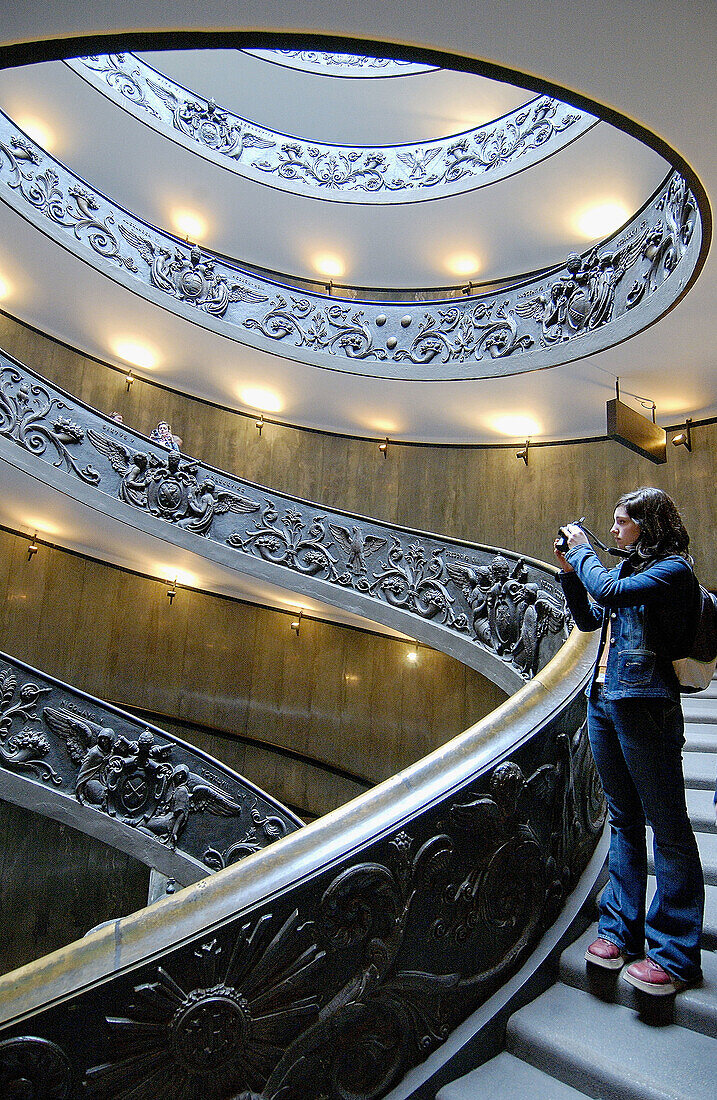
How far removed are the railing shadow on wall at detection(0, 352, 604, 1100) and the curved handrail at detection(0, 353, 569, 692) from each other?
4.85 metres

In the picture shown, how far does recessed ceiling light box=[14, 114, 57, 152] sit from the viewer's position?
11.5m

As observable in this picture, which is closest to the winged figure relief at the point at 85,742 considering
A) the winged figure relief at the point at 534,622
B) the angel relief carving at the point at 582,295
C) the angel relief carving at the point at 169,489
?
the angel relief carving at the point at 169,489

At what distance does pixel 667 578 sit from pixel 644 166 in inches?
416

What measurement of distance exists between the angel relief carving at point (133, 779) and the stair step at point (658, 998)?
5.44 m

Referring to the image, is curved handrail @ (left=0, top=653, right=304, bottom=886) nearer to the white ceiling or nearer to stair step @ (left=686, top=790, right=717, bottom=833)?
the white ceiling

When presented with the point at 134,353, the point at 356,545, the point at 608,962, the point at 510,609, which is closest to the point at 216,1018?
the point at 608,962

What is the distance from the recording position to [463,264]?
13078 mm

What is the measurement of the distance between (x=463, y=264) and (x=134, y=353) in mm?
6112

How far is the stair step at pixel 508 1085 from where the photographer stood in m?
1.92

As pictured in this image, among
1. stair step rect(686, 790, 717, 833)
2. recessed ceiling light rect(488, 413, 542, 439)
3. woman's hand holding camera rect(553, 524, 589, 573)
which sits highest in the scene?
recessed ceiling light rect(488, 413, 542, 439)

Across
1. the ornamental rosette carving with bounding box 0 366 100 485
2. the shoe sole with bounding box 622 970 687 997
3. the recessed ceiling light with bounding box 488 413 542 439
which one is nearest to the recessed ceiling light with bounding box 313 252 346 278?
the recessed ceiling light with bounding box 488 413 542 439

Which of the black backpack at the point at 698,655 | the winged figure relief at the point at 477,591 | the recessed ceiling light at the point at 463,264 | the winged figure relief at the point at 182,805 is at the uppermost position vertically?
the recessed ceiling light at the point at 463,264

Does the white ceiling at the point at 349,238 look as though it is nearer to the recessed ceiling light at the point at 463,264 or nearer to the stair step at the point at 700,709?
the recessed ceiling light at the point at 463,264

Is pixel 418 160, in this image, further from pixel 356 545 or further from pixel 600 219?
pixel 356 545
